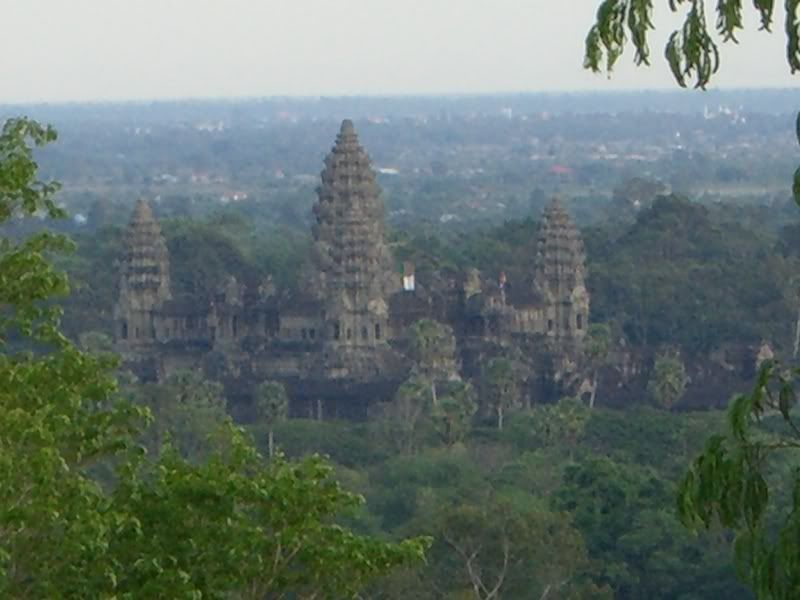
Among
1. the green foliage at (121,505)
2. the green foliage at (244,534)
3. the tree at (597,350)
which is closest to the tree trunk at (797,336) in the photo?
the tree at (597,350)

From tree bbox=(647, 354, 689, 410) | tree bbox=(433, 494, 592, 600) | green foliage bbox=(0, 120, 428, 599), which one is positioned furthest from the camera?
tree bbox=(647, 354, 689, 410)

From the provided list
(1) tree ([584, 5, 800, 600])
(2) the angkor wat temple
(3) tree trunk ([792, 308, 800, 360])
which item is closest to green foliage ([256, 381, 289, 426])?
(2) the angkor wat temple

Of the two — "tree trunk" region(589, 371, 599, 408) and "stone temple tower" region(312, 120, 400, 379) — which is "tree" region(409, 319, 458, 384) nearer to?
"stone temple tower" region(312, 120, 400, 379)

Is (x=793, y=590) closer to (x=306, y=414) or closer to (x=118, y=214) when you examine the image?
(x=306, y=414)

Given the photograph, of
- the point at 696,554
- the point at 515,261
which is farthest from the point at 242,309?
the point at 696,554

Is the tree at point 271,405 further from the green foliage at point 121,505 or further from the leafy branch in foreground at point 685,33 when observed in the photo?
the leafy branch in foreground at point 685,33

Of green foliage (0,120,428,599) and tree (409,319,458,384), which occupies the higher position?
green foliage (0,120,428,599)
